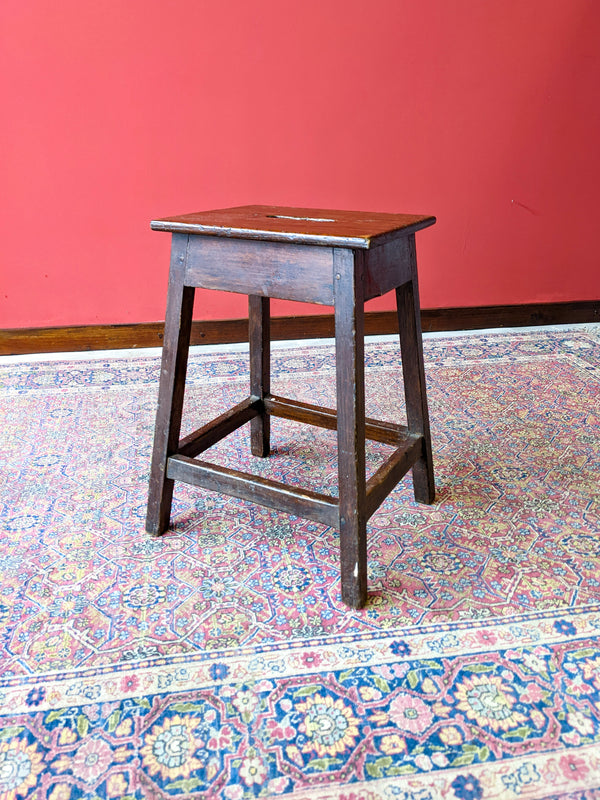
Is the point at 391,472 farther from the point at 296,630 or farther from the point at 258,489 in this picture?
the point at 296,630

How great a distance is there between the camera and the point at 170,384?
1729 mm

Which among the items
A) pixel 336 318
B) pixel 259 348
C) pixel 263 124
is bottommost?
pixel 259 348

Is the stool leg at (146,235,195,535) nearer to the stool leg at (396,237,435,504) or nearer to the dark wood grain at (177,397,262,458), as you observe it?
the dark wood grain at (177,397,262,458)

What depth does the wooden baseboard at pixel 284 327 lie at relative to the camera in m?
3.34

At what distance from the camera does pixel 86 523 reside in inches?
75.2

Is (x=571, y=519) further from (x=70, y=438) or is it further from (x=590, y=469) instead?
(x=70, y=438)

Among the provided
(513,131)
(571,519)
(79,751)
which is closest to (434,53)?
(513,131)

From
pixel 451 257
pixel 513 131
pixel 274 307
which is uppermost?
pixel 513 131

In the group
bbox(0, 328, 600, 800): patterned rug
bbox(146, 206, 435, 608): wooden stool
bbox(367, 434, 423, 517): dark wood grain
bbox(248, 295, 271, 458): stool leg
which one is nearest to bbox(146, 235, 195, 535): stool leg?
bbox(146, 206, 435, 608): wooden stool

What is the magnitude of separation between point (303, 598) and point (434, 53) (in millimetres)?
2894

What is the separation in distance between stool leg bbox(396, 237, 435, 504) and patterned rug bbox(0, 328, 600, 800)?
0.12m

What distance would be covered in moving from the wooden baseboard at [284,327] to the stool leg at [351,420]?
80.9 inches

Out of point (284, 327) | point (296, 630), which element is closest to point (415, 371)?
point (296, 630)

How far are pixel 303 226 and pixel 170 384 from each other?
559 mm
